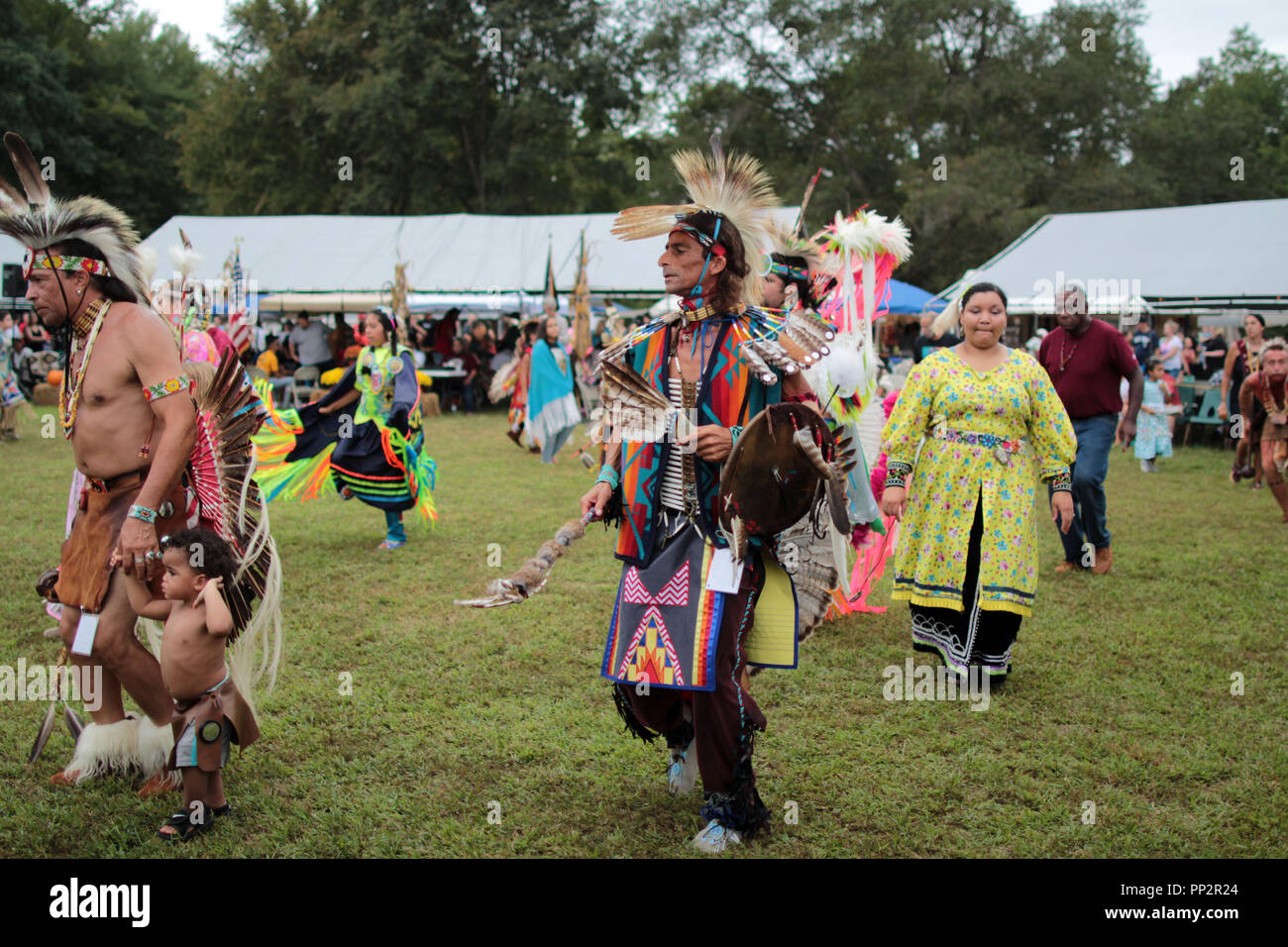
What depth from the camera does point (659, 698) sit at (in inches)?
126

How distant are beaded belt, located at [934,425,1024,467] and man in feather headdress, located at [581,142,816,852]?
1560mm

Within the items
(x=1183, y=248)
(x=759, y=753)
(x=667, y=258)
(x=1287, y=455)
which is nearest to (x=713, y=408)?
(x=667, y=258)

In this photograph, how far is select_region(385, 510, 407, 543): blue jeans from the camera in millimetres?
7418

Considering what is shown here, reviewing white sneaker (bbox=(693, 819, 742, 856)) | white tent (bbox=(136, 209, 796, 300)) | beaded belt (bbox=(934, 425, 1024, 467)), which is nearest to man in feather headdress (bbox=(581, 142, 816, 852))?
white sneaker (bbox=(693, 819, 742, 856))

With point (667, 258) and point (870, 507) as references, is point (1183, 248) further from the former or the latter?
point (667, 258)

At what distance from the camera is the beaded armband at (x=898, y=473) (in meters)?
4.40

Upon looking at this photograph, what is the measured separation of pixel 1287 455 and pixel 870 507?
546 cm


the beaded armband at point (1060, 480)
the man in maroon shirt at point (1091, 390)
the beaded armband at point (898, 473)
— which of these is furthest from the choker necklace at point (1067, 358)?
the beaded armband at point (898, 473)

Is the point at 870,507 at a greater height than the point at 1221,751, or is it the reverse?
the point at 870,507

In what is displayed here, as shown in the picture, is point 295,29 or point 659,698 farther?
point 295,29

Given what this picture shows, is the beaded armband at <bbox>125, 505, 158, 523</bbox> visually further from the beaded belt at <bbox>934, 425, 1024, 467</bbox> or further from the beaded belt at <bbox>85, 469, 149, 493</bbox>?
the beaded belt at <bbox>934, 425, 1024, 467</bbox>

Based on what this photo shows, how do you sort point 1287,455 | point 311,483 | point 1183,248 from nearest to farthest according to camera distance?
1. point 311,483
2. point 1287,455
3. point 1183,248

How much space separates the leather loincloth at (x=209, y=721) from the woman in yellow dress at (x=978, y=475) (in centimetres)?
259

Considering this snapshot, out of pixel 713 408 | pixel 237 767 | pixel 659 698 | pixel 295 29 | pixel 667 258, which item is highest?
pixel 295 29
